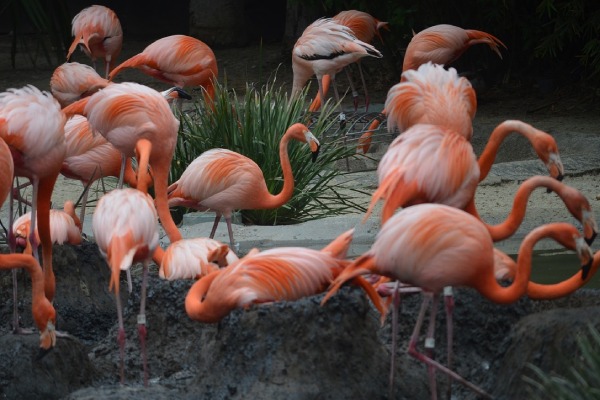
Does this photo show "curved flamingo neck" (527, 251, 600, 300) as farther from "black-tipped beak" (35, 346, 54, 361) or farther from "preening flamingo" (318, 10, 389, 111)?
"preening flamingo" (318, 10, 389, 111)

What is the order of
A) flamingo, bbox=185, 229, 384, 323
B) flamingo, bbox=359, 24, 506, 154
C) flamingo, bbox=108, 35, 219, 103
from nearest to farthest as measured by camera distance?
flamingo, bbox=185, 229, 384, 323
flamingo, bbox=108, 35, 219, 103
flamingo, bbox=359, 24, 506, 154

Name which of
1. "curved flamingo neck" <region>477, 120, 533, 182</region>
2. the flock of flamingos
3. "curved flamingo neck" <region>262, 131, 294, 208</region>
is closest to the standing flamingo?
the flock of flamingos

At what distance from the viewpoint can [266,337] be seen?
3.70 metres

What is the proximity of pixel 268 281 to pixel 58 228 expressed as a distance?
1.90 m

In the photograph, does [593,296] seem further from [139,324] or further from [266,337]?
[139,324]

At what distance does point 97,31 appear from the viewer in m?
9.65

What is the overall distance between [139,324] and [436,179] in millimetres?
1212

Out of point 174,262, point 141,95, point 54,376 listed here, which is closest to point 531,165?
point 141,95

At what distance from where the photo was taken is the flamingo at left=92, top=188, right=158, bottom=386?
4.08 meters

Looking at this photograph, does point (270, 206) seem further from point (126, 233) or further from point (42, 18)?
point (42, 18)

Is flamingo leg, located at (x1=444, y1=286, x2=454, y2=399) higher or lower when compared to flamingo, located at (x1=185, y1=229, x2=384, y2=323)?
lower

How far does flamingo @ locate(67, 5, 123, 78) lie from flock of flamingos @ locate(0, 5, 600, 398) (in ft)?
11.4

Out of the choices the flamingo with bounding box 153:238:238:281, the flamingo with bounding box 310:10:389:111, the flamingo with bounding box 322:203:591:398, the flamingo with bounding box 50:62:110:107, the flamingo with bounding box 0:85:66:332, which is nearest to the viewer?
the flamingo with bounding box 322:203:591:398

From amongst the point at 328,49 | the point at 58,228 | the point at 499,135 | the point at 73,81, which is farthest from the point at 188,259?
the point at 328,49
